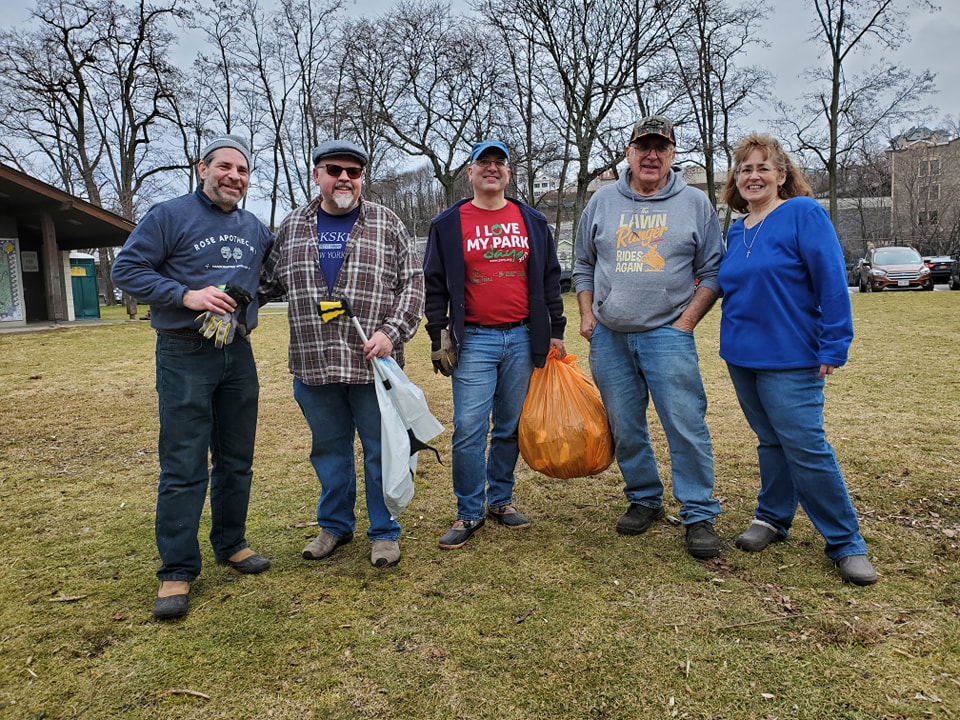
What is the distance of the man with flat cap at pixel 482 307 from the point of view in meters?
3.39

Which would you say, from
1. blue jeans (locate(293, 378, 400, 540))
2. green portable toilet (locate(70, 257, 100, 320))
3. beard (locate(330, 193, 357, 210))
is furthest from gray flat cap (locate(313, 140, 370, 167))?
green portable toilet (locate(70, 257, 100, 320))

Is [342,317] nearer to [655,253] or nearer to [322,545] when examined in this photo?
[322,545]

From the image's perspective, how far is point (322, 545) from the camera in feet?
10.7

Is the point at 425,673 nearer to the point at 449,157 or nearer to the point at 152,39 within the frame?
the point at 449,157

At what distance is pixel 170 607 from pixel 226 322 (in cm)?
118

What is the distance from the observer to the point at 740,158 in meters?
3.13

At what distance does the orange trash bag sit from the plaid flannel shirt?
75 centimetres

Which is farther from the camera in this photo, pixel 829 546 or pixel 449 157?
pixel 449 157

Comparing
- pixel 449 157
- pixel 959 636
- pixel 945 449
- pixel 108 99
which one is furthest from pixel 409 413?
pixel 108 99

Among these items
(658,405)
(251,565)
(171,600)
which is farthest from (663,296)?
(171,600)

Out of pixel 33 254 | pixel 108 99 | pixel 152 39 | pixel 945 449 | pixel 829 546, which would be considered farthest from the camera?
pixel 108 99

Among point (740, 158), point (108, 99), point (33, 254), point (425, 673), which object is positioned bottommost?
point (425, 673)

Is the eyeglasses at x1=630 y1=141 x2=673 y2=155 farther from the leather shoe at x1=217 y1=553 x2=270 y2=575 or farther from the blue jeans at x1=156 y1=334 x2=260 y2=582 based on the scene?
the leather shoe at x1=217 y1=553 x2=270 y2=575

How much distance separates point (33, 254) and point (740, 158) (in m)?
20.4
